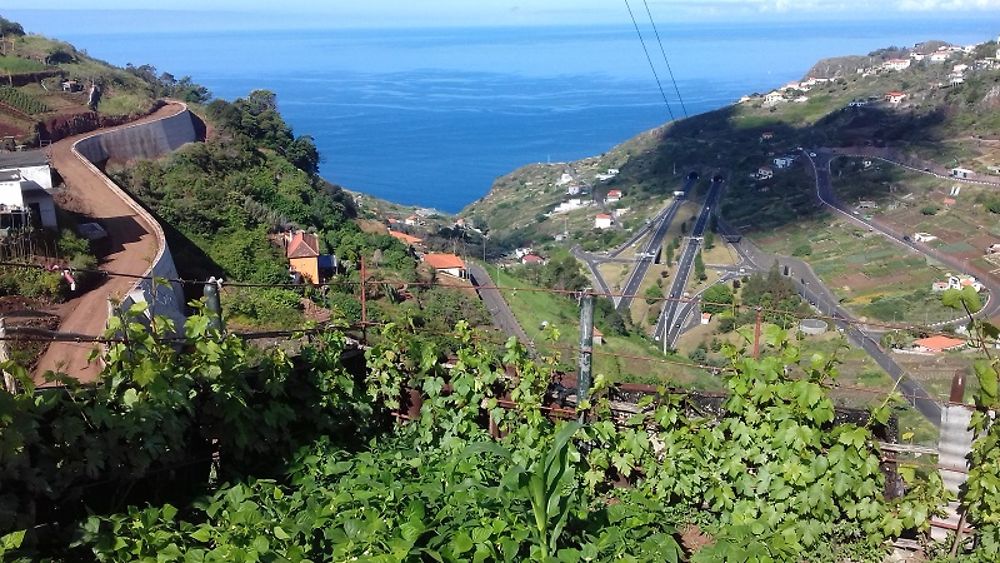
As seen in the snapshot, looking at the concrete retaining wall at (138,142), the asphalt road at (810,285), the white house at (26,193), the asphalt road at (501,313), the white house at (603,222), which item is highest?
the concrete retaining wall at (138,142)

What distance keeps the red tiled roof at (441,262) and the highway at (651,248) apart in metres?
7.58

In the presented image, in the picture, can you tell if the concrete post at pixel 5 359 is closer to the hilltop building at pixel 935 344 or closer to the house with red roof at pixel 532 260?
the hilltop building at pixel 935 344

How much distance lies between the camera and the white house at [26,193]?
13.9 metres

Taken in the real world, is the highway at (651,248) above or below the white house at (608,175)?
below

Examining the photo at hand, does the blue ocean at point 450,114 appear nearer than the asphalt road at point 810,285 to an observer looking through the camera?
No

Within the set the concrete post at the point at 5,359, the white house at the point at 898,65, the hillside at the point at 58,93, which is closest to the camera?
the concrete post at the point at 5,359

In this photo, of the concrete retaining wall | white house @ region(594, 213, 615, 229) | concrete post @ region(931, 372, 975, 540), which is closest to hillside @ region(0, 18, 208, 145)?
the concrete retaining wall

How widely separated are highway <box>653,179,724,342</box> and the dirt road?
35.1ft

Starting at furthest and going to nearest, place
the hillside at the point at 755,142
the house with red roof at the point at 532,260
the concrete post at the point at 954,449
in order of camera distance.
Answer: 1. the hillside at the point at 755,142
2. the house with red roof at the point at 532,260
3. the concrete post at the point at 954,449

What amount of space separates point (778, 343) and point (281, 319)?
37.0ft

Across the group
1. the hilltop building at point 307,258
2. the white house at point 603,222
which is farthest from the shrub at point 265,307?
the white house at point 603,222

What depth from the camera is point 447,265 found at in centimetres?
2758

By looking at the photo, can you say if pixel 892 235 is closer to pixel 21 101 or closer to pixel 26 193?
pixel 21 101

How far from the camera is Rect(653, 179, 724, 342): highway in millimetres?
32000
